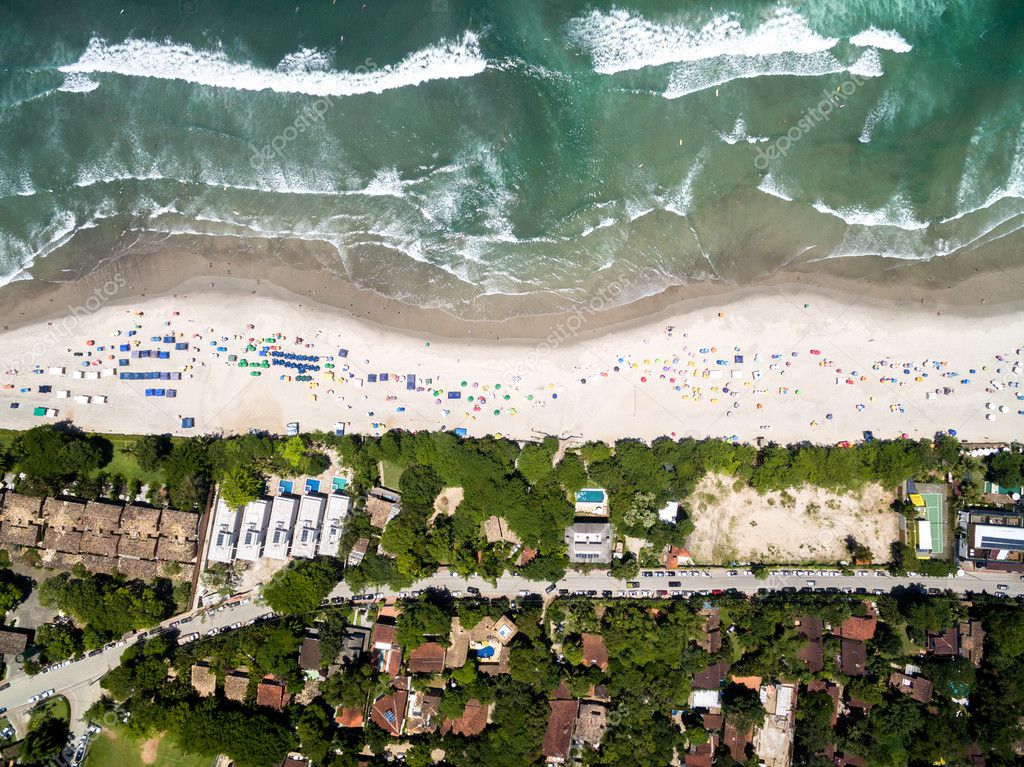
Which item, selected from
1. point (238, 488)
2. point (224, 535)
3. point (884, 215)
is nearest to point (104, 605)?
point (224, 535)

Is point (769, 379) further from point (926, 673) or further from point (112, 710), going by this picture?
point (112, 710)

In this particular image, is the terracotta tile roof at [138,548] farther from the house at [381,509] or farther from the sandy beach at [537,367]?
the house at [381,509]

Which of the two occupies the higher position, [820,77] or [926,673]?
[820,77]

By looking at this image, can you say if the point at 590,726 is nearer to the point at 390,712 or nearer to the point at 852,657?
the point at 390,712

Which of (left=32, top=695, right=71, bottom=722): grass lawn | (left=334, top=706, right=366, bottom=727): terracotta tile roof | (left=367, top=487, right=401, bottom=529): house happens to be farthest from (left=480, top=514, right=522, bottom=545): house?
(left=32, top=695, right=71, bottom=722): grass lawn

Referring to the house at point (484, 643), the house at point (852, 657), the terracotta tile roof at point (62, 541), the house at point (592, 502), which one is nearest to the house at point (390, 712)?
the house at point (484, 643)

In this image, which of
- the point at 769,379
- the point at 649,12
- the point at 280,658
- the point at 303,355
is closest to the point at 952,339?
the point at 769,379
